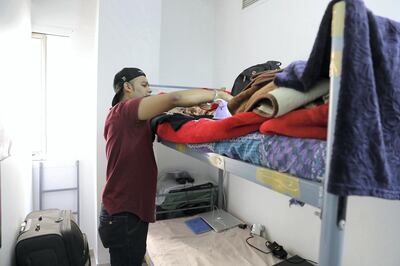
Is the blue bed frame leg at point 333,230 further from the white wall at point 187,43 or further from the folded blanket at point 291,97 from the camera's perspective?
the white wall at point 187,43

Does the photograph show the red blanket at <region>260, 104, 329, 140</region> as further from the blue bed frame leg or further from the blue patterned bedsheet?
the blue bed frame leg

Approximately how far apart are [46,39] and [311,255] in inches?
120

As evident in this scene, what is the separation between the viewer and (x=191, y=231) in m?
1.93

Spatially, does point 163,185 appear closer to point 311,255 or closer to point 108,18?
point 311,255

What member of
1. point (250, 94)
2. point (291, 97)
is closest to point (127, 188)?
point (250, 94)

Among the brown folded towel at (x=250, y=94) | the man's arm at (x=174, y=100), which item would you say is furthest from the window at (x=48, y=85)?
the brown folded towel at (x=250, y=94)

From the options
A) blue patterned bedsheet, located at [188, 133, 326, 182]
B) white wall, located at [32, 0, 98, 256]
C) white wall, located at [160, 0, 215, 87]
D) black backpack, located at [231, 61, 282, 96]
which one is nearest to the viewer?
blue patterned bedsheet, located at [188, 133, 326, 182]

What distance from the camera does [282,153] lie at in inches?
26.2

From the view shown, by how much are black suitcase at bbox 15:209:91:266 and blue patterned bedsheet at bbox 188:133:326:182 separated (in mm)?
1315

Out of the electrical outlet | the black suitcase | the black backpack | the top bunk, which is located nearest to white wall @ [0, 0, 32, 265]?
the black suitcase

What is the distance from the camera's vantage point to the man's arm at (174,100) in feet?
3.61

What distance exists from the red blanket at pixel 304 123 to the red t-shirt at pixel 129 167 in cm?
79

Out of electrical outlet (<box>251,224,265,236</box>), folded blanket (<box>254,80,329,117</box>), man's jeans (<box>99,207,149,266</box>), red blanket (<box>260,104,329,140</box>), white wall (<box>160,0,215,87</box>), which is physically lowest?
electrical outlet (<box>251,224,265,236</box>)

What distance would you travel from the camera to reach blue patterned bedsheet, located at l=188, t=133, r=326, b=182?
582 millimetres
